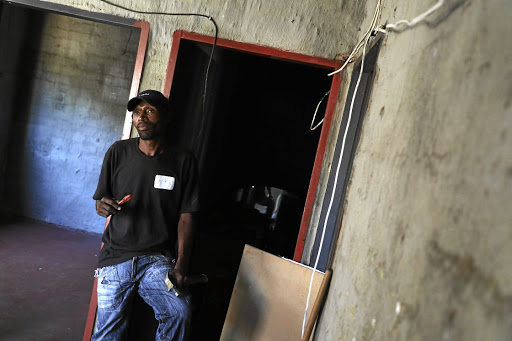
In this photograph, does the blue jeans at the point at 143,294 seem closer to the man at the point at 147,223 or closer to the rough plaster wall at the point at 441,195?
the man at the point at 147,223

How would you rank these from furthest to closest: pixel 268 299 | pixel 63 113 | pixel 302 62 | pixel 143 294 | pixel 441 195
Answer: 1. pixel 63 113
2. pixel 302 62
3. pixel 143 294
4. pixel 268 299
5. pixel 441 195

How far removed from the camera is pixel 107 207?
2.17 meters

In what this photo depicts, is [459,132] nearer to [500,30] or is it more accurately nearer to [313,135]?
[500,30]

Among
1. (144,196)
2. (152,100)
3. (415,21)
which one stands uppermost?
(415,21)

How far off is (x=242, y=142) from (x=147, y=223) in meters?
4.79

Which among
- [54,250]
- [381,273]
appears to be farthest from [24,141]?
[381,273]

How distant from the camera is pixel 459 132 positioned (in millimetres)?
737

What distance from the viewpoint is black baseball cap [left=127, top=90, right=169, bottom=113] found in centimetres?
226

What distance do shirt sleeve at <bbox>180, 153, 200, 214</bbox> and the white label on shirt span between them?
0.08m

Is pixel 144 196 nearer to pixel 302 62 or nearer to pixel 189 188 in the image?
pixel 189 188

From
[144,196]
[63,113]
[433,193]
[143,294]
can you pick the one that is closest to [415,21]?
[433,193]

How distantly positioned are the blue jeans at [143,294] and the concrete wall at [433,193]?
0.91m

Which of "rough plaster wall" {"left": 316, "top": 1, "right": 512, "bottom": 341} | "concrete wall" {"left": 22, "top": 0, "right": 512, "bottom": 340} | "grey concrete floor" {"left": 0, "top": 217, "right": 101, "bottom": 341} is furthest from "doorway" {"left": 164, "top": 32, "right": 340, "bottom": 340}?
"rough plaster wall" {"left": 316, "top": 1, "right": 512, "bottom": 341}

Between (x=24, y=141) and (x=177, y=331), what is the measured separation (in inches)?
182
